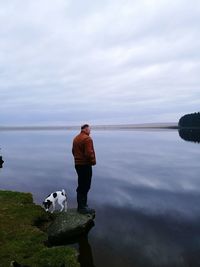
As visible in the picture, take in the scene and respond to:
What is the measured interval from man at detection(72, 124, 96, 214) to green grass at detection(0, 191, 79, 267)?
77.5 inches

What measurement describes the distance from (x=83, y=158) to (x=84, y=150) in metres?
0.38

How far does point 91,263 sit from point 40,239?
263 centimetres

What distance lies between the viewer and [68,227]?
Result: 1457cm

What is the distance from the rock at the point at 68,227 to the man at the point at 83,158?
0.91 m

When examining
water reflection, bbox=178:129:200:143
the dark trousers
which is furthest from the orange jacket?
water reflection, bbox=178:129:200:143

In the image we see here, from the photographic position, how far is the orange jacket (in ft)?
52.0

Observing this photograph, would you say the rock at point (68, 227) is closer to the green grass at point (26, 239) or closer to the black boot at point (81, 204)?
the green grass at point (26, 239)

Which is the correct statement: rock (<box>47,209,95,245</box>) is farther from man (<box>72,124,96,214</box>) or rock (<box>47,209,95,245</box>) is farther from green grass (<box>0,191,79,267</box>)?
man (<box>72,124,96,214</box>)

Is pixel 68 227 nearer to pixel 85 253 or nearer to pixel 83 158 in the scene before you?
pixel 85 253

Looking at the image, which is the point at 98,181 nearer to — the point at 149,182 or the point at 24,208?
the point at 149,182

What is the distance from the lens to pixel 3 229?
48.2ft

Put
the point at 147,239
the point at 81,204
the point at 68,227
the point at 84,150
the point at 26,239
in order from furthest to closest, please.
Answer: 1. the point at 81,204
2. the point at 84,150
3. the point at 68,227
4. the point at 147,239
5. the point at 26,239

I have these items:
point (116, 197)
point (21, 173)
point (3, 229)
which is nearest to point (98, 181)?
point (116, 197)

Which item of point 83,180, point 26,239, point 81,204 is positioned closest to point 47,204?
point 81,204
